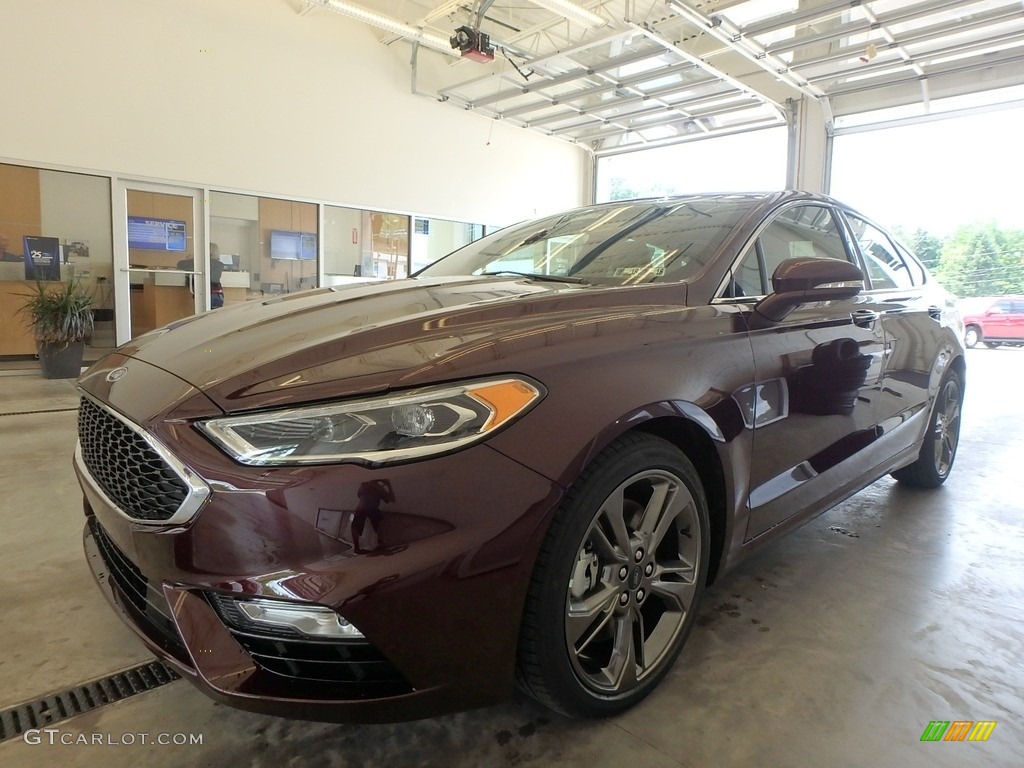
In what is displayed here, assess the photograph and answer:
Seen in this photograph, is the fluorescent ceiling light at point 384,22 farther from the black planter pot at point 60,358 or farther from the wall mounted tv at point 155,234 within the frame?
the black planter pot at point 60,358

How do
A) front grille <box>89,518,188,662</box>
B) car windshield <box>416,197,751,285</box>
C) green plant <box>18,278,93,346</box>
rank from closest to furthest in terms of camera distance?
1. front grille <box>89,518,188,662</box>
2. car windshield <box>416,197,751,285</box>
3. green plant <box>18,278,93,346</box>

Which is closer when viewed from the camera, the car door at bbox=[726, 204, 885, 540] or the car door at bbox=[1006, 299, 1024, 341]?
the car door at bbox=[726, 204, 885, 540]

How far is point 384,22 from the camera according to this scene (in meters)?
6.98

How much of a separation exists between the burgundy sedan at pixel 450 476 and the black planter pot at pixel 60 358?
6.23 meters

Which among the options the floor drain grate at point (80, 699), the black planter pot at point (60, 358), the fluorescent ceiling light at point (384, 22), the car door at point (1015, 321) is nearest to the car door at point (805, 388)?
the floor drain grate at point (80, 699)

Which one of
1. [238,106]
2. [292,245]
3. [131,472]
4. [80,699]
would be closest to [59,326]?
[292,245]

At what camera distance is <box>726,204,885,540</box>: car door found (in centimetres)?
172

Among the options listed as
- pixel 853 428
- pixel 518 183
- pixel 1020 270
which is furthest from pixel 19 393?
pixel 1020 270

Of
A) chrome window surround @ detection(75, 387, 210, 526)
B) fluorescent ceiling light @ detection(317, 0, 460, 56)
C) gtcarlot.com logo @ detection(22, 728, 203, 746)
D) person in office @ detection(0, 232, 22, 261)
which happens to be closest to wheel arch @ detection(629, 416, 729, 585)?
chrome window surround @ detection(75, 387, 210, 526)

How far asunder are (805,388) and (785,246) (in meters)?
0.53

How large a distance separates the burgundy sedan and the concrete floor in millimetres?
169

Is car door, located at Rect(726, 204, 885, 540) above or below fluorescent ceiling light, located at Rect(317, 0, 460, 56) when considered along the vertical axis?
below

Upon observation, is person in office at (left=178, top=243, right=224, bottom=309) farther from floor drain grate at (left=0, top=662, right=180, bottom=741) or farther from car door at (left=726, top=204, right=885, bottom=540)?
car door at (left=726, top=204, right=885, bottom=540)

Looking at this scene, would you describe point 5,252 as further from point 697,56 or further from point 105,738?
point 697,56
